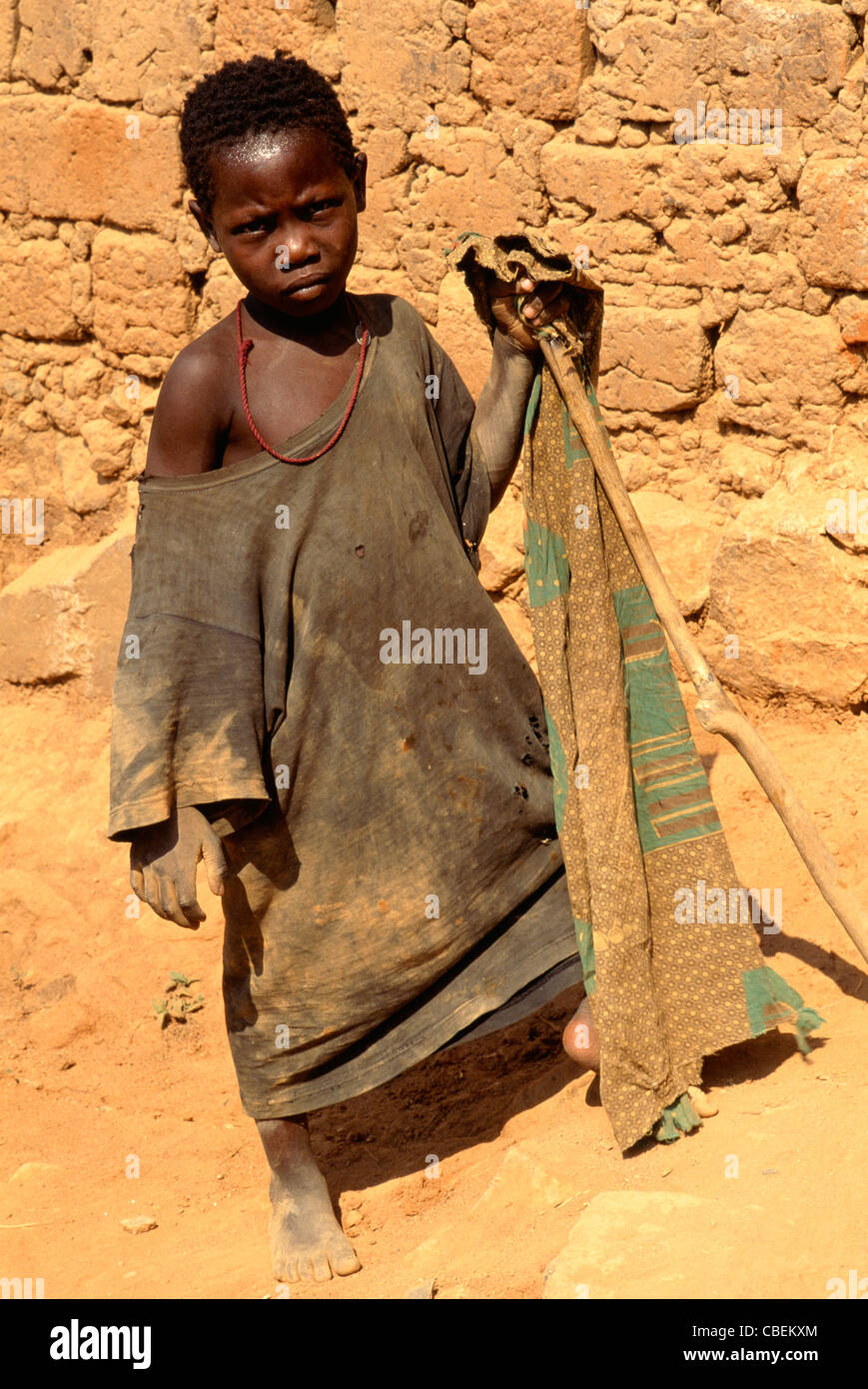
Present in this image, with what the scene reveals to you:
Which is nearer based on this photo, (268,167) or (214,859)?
(268,167)

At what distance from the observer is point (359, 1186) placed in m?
3.30

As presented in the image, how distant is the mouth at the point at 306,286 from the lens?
264cm

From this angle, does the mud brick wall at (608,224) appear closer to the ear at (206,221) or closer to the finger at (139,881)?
the ear at (206,221)

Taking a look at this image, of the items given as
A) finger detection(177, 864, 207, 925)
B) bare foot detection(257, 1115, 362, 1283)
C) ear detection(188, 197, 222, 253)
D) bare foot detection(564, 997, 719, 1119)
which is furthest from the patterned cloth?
finger detection(177, 864, 207, 925)

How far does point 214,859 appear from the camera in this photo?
270cm

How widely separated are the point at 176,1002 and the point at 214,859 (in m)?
1.60

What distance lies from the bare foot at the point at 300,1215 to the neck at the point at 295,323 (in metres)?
1.56

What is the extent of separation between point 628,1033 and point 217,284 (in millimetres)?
2978

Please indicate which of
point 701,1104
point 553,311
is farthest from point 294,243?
point 701,1104

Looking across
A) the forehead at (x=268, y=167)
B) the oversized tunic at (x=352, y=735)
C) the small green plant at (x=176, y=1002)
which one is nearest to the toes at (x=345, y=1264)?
the oversized tunic at (x=352, y=735)

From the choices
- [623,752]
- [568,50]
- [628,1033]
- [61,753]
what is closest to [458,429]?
[623,752]

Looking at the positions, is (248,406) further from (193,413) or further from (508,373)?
(508,373)

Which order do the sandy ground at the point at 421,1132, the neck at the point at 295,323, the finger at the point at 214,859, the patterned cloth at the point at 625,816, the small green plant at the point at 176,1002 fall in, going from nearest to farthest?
1. the sandy ground at the point at 421,1132
2. the finger at the point at 214,859
3. the neck at the point at 295,323
4. the patterned cloth at the point at 625,816
5. the small green plant at the point at 176,1002

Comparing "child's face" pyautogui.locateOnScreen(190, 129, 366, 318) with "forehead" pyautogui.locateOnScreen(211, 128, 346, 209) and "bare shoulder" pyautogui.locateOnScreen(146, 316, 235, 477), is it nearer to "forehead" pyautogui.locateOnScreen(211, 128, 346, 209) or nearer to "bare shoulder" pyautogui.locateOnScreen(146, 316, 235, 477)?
"forehead" pyautogui.locateOnScreen(211, 128, 346, 209)
